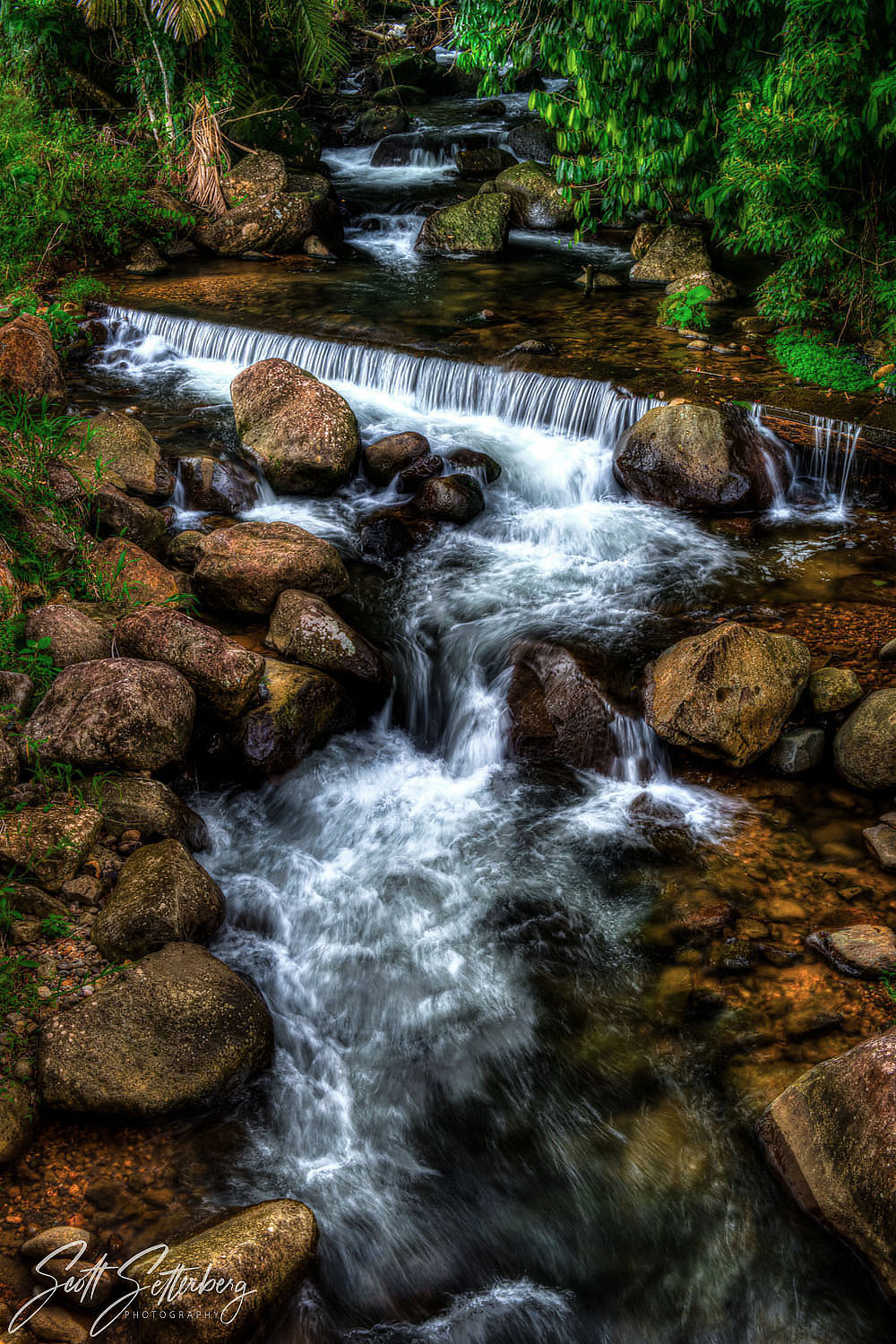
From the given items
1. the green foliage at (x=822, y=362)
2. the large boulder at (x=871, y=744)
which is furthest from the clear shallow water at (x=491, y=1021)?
the green foliage at (x=822, y=362)

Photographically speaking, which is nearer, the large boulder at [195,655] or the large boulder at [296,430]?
the large boulder at [195,655]

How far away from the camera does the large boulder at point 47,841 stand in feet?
12.4

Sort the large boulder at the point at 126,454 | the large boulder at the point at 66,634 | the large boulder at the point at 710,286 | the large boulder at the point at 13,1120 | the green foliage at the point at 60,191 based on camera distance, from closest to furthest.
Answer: the large boulder at the point at 13,1120, the large boulder at the point at 66,634, the large boulder at the point at 126,454, the large boulder at the point at 710,286, the green foliage at the point at 60,191

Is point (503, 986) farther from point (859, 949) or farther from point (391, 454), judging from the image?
point (391, 454)

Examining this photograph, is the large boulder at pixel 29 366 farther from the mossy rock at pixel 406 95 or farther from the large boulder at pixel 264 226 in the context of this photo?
the mossy rock at pixel 406 95

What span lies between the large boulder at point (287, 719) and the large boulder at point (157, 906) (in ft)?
3.45

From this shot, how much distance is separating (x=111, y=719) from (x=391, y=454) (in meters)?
4.02

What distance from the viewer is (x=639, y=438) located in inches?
297

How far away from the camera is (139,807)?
4246 millimetres

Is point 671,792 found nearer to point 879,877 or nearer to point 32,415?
point 879,877

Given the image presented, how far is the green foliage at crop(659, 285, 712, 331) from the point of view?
9359mm

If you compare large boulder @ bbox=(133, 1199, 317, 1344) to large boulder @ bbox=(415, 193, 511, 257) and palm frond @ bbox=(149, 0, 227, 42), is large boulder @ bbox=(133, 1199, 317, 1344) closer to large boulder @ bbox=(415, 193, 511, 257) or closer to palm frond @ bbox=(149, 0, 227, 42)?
large boulder @ bbox=(415, 193, 511, 257)

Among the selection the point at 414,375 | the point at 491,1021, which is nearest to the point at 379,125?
the point at 414,375

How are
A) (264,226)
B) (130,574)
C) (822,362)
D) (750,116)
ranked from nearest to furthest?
1. (130,574)
2. (750,116)
3. (822,362)
4. (264,226)
